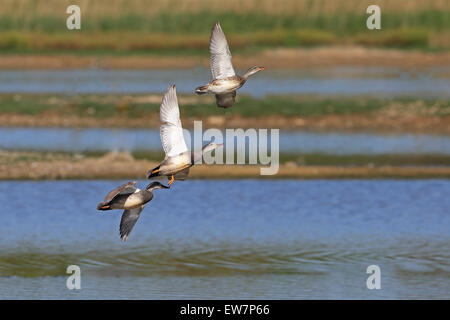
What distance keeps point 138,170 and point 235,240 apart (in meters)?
7.40

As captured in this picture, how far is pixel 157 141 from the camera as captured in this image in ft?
108

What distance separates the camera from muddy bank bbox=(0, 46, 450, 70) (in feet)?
177

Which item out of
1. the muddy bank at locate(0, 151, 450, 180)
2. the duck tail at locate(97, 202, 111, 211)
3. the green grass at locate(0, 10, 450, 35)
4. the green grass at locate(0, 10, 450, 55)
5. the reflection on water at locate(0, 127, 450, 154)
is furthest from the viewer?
the green grass at locate(0, 10, 450, 35)

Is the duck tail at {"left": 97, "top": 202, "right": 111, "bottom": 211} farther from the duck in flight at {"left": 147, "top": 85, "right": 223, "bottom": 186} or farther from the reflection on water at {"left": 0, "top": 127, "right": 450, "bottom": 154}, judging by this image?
the reflection on water at {"left": 0, "top": 127, "right": 450, "bottom": 154}

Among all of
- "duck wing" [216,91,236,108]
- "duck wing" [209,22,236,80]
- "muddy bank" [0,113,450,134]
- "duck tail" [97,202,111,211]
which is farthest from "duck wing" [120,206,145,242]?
"muddy bank" [0,113,450,134]

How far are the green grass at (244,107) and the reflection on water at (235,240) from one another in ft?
31.0

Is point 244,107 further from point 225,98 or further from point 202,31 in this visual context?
point 202,31

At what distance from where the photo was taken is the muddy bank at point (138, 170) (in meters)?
27.5

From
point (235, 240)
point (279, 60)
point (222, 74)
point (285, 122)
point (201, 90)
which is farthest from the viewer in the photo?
point (279, 60)

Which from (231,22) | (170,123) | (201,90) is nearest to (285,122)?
(170,123)

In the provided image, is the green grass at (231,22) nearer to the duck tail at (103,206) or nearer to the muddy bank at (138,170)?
the muddy bank at (138,170)

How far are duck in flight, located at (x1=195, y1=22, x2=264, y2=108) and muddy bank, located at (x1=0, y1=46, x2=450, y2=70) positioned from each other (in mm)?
39203

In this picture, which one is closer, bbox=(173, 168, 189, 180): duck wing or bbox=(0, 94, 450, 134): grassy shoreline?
bbox=(173, 168, 189, 180): duck wing

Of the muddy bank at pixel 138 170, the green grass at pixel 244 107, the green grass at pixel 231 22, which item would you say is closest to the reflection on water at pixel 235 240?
the muddy bank at pixel 138 170
